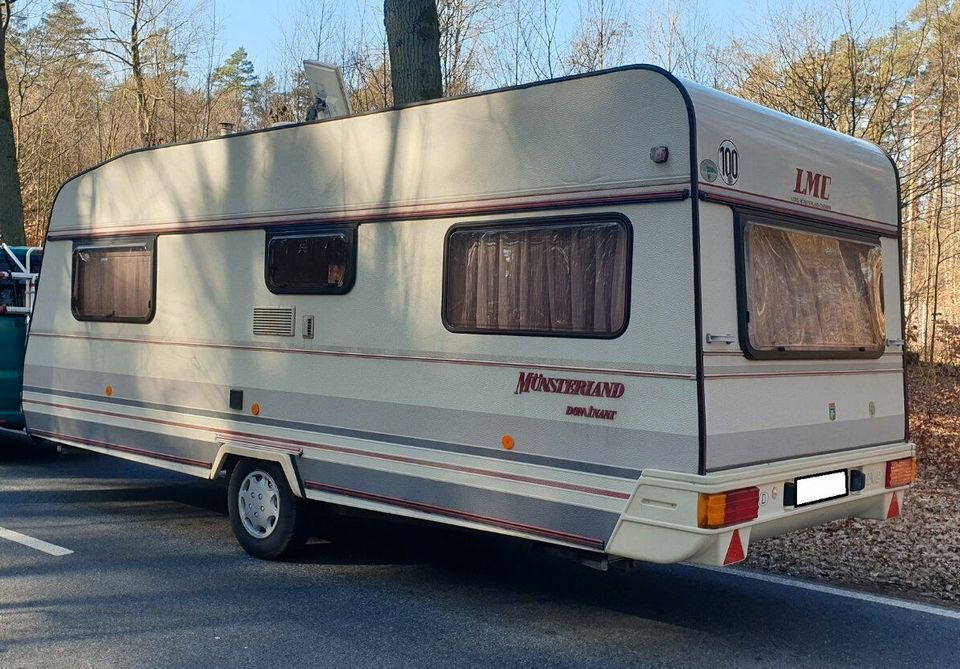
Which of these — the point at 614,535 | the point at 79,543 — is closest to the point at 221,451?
the point at 79,543

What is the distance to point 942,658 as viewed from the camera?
4.88m

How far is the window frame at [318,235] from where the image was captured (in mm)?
6133

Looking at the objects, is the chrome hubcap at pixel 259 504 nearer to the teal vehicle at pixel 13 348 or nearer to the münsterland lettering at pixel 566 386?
the münsterland lettering at pixel 566 386

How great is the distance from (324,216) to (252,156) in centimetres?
88

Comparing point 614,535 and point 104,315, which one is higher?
point 104,315

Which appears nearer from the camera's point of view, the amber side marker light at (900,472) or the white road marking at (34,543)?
the amber side marker light at (900,472)

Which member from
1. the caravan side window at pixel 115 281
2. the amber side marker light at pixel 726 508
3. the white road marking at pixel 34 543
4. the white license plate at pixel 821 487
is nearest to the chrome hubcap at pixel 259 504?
the white road marking at pixel 34 543

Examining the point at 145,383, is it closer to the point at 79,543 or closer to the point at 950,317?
the point at 79,543

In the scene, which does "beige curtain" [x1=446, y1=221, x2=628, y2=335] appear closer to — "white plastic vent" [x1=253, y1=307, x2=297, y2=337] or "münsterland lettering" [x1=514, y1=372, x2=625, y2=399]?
"münsterland lettering" [x1=514, y1=372, x2=625, y2=399]

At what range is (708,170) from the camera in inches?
186

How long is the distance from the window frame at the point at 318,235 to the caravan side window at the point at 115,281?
127 centimetres

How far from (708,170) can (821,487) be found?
1805 millimetres

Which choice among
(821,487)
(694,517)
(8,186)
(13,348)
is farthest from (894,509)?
(8,186)

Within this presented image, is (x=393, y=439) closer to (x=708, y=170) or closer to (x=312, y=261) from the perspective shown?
(x=312, y=261)
